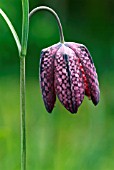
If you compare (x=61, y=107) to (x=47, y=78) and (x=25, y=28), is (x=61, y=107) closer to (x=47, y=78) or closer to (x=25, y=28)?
(x=47, y=78)

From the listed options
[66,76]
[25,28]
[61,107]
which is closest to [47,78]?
[66,76]

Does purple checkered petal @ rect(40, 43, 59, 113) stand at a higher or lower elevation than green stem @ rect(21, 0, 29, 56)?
lower

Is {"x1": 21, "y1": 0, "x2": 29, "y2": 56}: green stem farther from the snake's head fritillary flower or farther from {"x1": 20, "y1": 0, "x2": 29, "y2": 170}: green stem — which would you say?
the snake's head fritillary flower

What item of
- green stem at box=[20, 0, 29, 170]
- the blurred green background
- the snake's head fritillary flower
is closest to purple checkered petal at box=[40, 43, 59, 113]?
the snake's head fritillary flower

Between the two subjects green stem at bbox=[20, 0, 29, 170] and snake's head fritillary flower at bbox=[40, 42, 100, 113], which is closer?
green stem at bbox=[20, 0, 29, 170]

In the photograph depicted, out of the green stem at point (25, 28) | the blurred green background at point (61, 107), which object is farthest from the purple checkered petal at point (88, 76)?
the blurred green background at point (61, 107)

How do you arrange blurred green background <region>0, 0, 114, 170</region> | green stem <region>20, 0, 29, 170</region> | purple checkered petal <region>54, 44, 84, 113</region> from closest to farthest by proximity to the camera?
green stem <region>20, 0, 29, 170</region>, purple checkered petal <region>54, 44, 84, 113</region>, blurred green background <region>0, 0, 114, 170</region>

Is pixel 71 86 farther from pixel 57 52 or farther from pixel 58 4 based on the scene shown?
pixel 58 4

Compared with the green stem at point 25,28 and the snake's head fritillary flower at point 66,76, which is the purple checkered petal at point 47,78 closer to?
the snake's head fritillary flower at point 66,76
